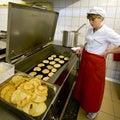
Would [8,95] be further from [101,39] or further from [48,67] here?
[101,39]

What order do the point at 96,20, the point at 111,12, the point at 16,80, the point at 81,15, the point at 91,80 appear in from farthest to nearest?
the point at 81,15 < the point at 111,12 < the point at 91,80 < the point at 96,20 < the point at 16,80

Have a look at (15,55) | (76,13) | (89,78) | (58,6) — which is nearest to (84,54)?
(89,78)

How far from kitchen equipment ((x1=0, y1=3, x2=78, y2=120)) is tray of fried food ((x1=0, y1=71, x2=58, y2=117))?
0.11ft

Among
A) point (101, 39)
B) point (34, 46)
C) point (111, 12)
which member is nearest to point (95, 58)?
point (101, 39)

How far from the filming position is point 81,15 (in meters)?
1.92

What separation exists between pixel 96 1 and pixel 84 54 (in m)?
0.98

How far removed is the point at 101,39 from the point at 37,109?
83 centimetres

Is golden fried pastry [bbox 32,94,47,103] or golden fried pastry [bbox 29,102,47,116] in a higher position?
golden fried pastry [bbox 32,94,47,103]

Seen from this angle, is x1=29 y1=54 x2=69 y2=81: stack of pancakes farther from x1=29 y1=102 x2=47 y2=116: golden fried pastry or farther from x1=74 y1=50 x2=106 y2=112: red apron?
x1=29 y1=102 x2=47 y2=116: golden fried pastry

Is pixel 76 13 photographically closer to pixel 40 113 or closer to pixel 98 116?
pixel 98 116

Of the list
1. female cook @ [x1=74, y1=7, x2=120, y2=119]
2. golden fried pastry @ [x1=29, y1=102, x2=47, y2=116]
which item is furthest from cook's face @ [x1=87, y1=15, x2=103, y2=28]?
golden fried pastry @ [x1=29, y1=102, x2=47, y2=116]

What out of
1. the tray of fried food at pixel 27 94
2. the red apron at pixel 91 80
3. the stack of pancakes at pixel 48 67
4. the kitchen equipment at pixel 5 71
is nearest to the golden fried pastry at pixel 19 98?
the tray of fried food at pixel 27 94

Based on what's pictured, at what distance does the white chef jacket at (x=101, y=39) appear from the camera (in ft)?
3.60

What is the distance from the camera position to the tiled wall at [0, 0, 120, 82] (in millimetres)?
1776
